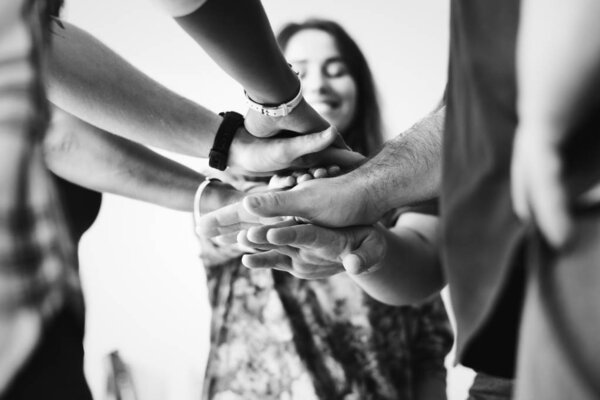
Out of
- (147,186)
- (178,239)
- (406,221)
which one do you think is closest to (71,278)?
(147,186)

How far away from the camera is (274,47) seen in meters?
0.82

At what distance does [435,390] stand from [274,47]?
855mm

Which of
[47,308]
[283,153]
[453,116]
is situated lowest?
[47,308]

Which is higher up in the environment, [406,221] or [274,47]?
[274,47]

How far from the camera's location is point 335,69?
154 centimetres

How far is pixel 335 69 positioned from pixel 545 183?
4.22 feet

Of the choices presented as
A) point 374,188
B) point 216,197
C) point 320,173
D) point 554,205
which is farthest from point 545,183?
point 216,197

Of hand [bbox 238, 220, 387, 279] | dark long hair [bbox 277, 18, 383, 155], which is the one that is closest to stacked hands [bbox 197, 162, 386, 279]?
hand [bbox 238, 220, 387, 279]

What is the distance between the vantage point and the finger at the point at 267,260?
849 millimetres

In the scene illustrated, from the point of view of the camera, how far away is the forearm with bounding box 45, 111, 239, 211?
0.97m

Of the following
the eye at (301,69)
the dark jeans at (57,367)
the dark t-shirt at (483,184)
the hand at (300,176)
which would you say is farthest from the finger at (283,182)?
the dark t-shirt at (483,184)

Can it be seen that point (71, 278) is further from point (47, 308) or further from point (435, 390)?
point (435, 390)

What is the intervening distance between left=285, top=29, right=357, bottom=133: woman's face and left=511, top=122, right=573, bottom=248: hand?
1.16 m

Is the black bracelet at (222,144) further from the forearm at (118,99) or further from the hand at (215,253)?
the hand at (215,253)
